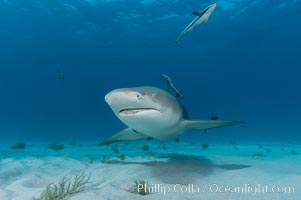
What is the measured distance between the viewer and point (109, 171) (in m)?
5.55

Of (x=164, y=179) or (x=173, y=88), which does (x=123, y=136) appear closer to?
(x=173, y=88)

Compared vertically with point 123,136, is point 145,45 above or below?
above

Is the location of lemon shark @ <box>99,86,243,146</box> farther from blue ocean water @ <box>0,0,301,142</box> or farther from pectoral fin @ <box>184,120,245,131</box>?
blue ocean water @ <box>0,0,301,142</box>

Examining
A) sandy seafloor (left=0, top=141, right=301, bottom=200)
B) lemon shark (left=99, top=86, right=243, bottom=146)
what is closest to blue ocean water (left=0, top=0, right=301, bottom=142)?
sandy seafloor (left=0, top=141, right=301, bottom=200)

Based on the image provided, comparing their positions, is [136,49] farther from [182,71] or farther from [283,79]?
[283,79]

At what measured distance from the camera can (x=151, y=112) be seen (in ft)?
15.4

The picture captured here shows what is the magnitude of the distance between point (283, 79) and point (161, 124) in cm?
9251

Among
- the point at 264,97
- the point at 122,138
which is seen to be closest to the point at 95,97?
the point at 264,97

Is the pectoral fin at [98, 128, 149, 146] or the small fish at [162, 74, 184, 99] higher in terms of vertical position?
the small fish at [162, 74, 184, 99]

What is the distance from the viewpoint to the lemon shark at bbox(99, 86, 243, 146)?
4277 mm

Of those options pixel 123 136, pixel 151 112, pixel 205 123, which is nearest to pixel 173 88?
pixel 205 123

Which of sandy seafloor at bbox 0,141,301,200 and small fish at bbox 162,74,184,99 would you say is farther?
small fish at bbox 162,74,184,99

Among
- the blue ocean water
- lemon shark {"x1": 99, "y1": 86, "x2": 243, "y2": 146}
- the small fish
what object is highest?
the blue ocean water

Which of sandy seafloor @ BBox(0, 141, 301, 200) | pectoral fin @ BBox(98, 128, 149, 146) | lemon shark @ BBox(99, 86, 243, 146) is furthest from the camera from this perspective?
pectoral fin @ BBox(98, 128, 149, 146)
